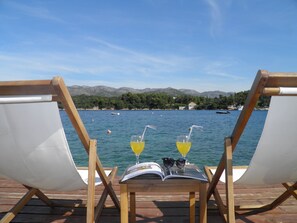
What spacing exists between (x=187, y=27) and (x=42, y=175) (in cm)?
2300

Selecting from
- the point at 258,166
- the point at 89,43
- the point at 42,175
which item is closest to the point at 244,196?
the point at 258,166

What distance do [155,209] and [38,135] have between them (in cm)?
119

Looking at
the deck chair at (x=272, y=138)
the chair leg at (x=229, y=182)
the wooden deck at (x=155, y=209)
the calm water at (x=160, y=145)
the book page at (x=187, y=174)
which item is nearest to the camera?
the deck chair at (x=272, y=138)

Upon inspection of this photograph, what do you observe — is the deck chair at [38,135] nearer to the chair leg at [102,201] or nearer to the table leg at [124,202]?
the table leg at [124,202]

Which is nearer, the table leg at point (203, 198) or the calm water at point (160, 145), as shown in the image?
the table leg at point (203, 198)

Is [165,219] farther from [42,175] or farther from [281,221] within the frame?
[42,175]

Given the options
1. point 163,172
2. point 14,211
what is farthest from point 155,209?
point 14,211

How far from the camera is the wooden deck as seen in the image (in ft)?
6.70

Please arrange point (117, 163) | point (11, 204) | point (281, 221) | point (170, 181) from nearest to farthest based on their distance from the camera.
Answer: point (170, 181) → point (281, 221) → point (11, 204) → point (117, 163)

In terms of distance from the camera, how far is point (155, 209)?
2.23 meters

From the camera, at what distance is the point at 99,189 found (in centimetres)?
290

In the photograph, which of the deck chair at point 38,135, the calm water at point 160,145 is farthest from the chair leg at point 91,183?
the calm water at point 160,145

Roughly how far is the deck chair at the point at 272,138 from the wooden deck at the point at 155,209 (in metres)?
0.49

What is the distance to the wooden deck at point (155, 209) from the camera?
204cm
